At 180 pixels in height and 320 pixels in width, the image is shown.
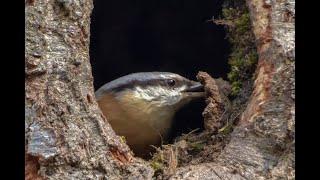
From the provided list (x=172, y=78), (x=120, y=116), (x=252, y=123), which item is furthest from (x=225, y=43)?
(x=252, y=123)

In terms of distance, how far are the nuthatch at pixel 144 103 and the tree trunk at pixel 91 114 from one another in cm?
95

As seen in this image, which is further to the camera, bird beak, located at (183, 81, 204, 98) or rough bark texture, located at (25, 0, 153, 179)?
bird beak, located at (183, 81, 204, 98)

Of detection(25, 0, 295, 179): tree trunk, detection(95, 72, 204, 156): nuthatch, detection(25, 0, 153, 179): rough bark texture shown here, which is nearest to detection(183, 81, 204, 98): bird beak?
detection(95, 72, 204, 156): nuthatch

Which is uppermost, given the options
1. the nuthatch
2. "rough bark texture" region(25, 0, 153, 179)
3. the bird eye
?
"rough bark texture" region(25, 0, 153, 179)

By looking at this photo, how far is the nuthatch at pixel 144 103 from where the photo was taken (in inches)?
132

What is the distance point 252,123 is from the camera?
2352 millimetres

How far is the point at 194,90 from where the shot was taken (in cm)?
341

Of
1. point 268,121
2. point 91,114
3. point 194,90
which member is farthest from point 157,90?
point 268,121

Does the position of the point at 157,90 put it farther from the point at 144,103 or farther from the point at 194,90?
the point at 194,90

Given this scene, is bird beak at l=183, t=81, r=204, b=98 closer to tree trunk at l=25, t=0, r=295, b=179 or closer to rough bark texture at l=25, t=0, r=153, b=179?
tree trunk at l=25, t=0, r=295, b=179

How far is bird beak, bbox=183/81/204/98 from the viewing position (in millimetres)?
3377

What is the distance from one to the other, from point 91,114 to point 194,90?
1161mm

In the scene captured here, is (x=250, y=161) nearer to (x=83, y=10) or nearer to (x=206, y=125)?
(x=206, y=125)

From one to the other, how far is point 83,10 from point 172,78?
1.07m
